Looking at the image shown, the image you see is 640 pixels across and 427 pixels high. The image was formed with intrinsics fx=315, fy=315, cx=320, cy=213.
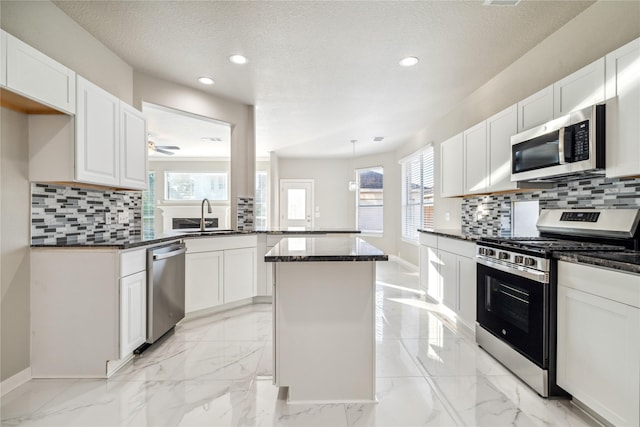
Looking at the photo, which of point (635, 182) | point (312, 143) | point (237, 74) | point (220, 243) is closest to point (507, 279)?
point (635, 182)

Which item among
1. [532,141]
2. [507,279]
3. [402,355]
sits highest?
[532,141]

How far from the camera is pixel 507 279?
2.29 metres

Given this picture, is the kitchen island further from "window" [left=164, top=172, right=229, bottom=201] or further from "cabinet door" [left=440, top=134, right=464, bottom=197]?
"window" [left=164, top=172, right=229, bottom=201]

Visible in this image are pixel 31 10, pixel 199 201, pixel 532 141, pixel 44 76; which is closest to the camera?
pixel 44 76

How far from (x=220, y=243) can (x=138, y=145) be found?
1.31 meters

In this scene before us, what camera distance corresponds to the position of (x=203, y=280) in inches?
136

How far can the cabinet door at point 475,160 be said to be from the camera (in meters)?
3.21

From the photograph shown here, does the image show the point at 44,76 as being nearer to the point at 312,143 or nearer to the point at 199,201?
the point at 312,143

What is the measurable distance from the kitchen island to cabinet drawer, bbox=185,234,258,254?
1.84 metres

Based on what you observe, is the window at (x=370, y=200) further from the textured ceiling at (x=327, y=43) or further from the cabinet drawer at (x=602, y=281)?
the cabinet drawer at (x=602, y=281)

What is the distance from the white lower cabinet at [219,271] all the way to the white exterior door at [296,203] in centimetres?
446

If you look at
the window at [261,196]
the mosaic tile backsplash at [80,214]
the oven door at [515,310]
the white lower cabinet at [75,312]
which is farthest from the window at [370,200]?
the white lower cabinet at [75,312]

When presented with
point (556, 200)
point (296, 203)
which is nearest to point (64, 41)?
point (556, 200)

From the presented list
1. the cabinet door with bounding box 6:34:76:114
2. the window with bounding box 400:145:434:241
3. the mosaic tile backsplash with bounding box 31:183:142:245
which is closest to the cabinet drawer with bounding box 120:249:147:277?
the mosaic tile backsplash with bounding box 31:183:142:245
